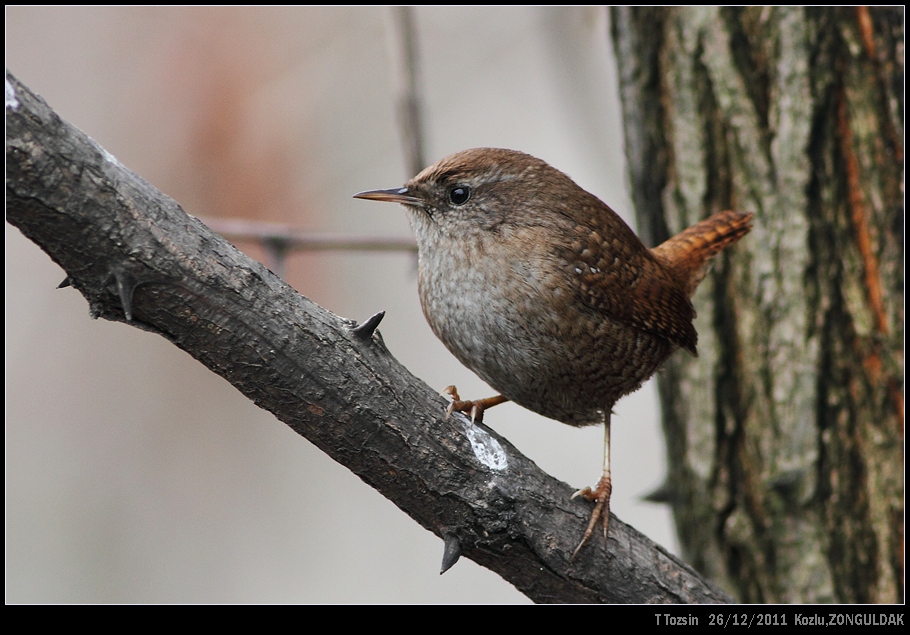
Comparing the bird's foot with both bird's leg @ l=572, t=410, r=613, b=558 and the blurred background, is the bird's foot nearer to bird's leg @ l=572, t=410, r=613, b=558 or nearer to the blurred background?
bird's leg @ l=572, t=410, r=613, b=558

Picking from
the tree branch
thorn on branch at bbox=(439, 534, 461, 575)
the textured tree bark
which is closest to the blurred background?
the textured tree bark

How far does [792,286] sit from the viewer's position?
9.69 ft

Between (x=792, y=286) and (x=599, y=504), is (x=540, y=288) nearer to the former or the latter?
(x=599, y=504)

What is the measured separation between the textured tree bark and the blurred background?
1.59 metres

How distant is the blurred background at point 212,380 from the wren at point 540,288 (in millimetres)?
1996

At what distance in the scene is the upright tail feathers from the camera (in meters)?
2.95

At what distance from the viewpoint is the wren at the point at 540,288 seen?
8.02ft

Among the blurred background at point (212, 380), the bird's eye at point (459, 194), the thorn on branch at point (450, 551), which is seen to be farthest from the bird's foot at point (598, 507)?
the blurred background at point (212, 380)

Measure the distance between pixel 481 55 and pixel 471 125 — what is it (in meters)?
1.08

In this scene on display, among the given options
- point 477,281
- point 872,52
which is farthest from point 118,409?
point 872,52

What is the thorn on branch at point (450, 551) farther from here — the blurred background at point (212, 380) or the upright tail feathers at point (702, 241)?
the blurred background at point (212, 380)

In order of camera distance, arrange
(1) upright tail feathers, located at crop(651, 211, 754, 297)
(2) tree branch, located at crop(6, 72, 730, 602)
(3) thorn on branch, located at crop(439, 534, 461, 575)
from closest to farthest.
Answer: (2) tree branch, located at crop(6, 72, 730, 602) < (3) thorn on branch, located at crop(439, 534, 461, 575) < (1) upright tail feathers, located at crop(651, 211, 754, 297)

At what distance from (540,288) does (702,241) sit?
33.2 inches

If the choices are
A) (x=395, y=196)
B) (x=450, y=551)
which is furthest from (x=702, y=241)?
(x=450, y=551)
